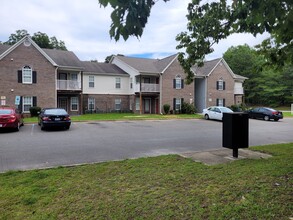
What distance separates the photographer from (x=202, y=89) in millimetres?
36469

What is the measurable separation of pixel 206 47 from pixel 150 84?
914 inches

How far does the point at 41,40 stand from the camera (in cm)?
4862

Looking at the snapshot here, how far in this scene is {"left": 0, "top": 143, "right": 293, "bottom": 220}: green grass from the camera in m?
3.78

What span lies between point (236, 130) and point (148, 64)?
28469mm

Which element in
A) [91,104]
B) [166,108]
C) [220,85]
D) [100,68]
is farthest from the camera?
[220,85]

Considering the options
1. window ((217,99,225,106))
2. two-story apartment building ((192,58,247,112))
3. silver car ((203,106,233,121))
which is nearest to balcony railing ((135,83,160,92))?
two-story apartment building ((192,58,247,112))

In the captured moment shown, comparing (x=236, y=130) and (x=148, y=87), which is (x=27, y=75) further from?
(x=236, y=130)

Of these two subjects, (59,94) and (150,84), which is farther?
(150,84)

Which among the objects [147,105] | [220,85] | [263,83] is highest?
[263,83]

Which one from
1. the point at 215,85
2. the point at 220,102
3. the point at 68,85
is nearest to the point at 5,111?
the point at 68,85

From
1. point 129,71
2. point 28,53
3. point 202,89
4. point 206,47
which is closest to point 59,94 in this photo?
point 28,53

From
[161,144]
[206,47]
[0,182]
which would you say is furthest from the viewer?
[161,144]

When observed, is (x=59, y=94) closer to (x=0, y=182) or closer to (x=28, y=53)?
(x=28, y=53)

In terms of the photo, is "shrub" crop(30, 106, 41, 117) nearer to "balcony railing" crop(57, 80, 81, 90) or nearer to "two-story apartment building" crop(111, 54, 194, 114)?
"balcony railing" crop(57, 80, 81, 90)
